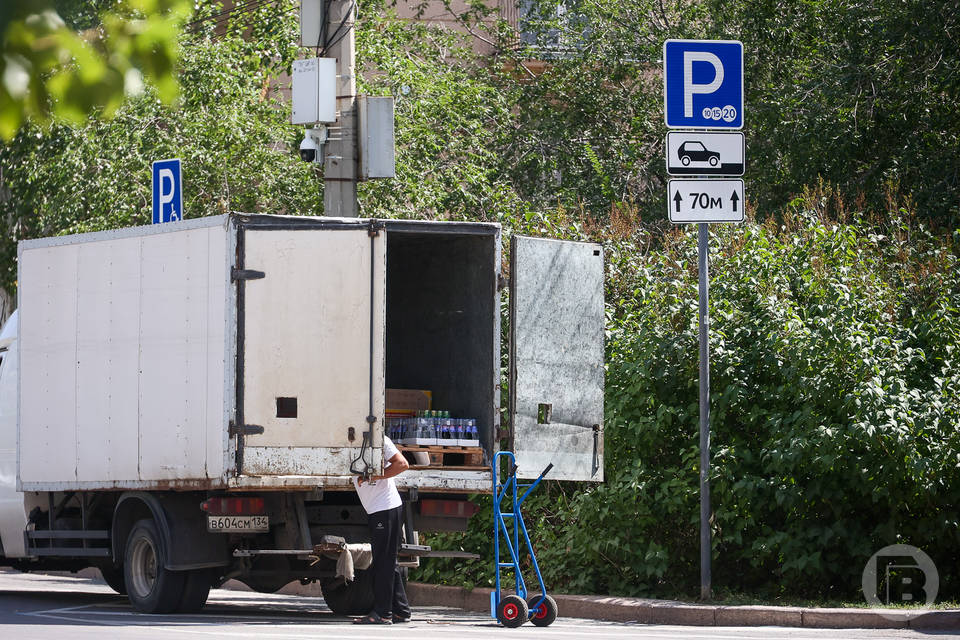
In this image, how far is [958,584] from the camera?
1141cm

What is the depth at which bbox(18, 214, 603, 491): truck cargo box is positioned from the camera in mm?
10711

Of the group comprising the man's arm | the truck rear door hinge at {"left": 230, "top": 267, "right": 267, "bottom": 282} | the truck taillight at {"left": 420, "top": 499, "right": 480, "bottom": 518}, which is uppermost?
the truck rear door hinge at {"left": 230, "top": 267, "right": 267, "bottom": 282}

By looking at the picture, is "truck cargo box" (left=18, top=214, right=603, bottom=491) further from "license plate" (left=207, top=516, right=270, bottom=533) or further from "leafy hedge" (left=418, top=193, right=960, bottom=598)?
"leafy hedge" (left=418, top=193, right=960, bottom=598)

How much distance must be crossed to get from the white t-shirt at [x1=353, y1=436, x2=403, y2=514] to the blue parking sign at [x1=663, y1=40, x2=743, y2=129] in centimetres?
329

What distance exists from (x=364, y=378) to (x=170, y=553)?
1898mm

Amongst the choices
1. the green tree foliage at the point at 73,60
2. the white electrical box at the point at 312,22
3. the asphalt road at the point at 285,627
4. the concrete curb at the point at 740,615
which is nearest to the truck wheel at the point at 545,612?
the asphalt road at the point at 285,627

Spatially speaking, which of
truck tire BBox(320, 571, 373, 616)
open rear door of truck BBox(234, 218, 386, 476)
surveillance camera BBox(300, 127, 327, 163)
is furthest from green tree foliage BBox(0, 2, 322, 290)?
open rear door of truck BBox(234, 218, 386, 476)

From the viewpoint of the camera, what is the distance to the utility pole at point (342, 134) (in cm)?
1397

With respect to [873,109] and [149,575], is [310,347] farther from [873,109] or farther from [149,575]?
[873,109]

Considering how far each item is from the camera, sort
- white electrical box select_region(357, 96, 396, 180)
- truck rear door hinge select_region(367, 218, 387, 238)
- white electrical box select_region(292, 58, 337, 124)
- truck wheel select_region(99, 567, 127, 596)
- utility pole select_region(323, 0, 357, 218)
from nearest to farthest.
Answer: truck rear door hinge select_region(367, 218, 387, 238) → truck wheel select_region(99, 567, 127, 596) → white electrical box select_region(292, 58, 337, 124) → white electrical box select_region(357, 96, 396, 180) → utility pole select_region(323, 0, 357, 218)

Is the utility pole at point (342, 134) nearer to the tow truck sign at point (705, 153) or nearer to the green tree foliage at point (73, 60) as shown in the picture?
the tow truck sign at point (705, 153)

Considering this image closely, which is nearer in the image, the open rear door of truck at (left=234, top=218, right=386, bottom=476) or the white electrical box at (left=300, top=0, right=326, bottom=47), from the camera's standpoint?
the open rear door of truck at (left=234, top=218, right=386, bottom=476)

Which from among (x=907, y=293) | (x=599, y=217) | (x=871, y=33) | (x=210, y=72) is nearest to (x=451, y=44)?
(x=599, y=217)

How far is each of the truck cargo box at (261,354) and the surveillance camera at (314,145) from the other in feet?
6.28
